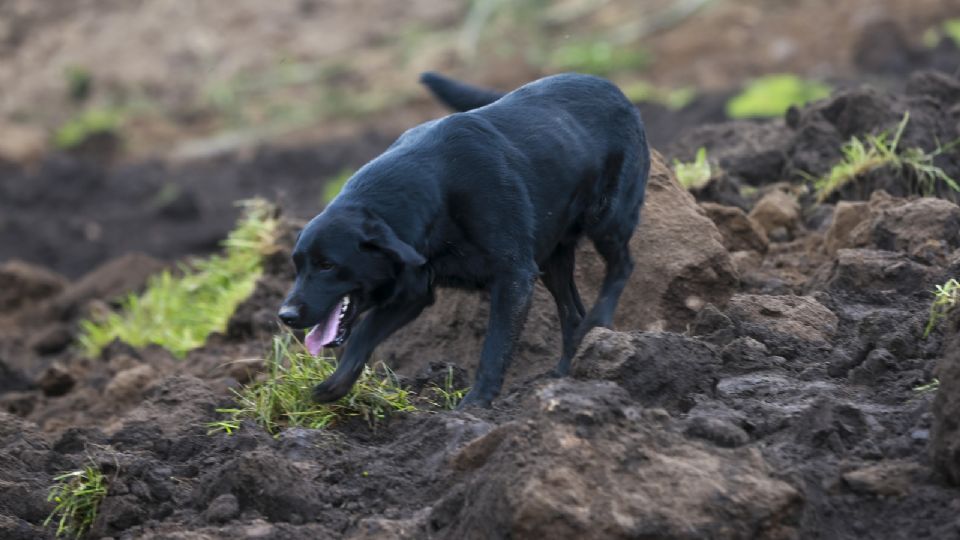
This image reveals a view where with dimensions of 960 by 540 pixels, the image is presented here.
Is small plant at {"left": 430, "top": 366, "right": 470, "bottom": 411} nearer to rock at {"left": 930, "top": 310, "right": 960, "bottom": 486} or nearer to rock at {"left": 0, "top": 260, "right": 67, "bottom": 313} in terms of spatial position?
rock at {"left": 930, "top": 310, "right": 960, "bottom": 486}

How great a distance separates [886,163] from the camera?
26.0ft

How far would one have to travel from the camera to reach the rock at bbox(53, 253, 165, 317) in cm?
1113

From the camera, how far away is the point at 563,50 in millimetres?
17297

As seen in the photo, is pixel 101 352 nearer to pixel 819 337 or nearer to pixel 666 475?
pixel 819 337

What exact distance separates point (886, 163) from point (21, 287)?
6.96 m

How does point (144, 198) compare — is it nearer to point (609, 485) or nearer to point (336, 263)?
point (336, 263)

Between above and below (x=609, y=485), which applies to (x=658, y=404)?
below

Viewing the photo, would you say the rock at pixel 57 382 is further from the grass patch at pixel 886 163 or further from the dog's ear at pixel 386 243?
the grass patch at pixel 886 163

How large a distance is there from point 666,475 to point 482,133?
195cm

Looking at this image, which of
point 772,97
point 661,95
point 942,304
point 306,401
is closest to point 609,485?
point 306,401

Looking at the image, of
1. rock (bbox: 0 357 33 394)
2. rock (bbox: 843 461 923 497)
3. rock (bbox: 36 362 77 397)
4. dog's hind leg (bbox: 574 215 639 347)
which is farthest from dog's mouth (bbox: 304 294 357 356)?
rock (bbox: 0 357 33 394)

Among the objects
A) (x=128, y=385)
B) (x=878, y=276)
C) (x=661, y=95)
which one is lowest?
(x=661, y=95)

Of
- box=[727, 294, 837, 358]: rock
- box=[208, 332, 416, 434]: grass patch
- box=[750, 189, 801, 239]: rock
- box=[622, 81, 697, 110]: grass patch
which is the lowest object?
box=[622, 81, 697, 110]: grass patch

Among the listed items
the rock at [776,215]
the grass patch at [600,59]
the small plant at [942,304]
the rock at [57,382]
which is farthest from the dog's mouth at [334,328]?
the grass patch at [600,59]
